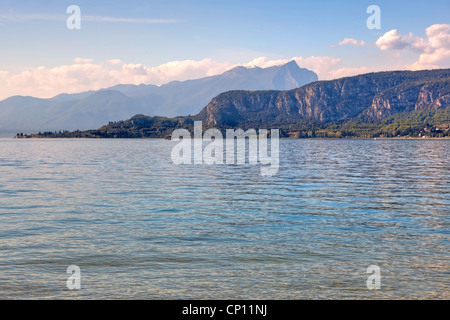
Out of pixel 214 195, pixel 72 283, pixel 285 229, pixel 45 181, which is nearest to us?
pixel 72 283

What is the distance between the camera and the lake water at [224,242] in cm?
1906

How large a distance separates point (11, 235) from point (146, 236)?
811cm

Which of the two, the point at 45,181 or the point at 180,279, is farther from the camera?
the point at 45,181

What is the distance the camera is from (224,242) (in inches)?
1046

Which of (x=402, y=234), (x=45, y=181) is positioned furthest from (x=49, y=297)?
(x=45, y=181)

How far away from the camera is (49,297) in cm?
1786

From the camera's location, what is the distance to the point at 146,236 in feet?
91.7

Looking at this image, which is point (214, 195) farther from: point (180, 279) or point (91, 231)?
point (180, 279)

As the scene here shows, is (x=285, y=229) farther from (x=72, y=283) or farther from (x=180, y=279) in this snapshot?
(x=72, y=283)

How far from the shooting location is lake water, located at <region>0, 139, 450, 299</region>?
19062 mm
